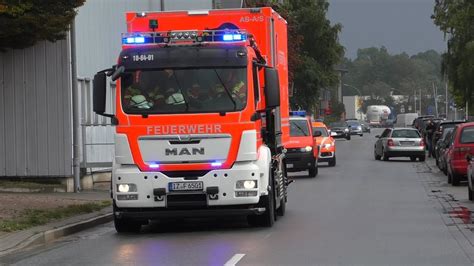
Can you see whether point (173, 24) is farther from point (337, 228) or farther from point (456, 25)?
point (456, 25)

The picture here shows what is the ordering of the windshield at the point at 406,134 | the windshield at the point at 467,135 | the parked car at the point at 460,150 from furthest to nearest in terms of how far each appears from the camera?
the windshield at the point at 406,134
the windshield at the point at 467,135
the parked car at the point at 460,150

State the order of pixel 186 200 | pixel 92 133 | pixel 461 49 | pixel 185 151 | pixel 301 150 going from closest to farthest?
pixel 185 151, pixel 186 200, pixel 92 133, pixel 301 150, pixel 461 49

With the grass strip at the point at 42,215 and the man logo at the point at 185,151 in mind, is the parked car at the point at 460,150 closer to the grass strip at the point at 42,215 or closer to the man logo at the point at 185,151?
the grass strip at the point at 42,215

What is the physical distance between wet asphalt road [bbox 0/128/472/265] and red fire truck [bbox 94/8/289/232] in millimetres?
639

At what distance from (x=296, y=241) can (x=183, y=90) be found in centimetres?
299

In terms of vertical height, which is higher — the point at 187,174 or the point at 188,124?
the point at 188,124

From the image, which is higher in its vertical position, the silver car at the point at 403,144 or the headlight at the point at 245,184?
the headlight at the point at 245,184

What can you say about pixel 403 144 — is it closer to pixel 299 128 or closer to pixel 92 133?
pixel 299 128

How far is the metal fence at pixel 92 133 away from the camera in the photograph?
26.0 metres

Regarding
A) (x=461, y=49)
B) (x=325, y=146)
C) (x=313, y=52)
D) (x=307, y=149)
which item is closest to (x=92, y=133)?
(x=307, y=149)

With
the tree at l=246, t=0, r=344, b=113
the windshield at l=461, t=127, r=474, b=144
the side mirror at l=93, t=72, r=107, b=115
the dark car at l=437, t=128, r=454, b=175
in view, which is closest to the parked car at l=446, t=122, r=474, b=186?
the windshield at l=461, t=127, r=474, b=144

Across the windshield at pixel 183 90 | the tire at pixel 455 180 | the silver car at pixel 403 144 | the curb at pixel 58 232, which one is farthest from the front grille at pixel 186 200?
the silver car at pixel 403 144

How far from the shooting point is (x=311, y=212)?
18.6 m

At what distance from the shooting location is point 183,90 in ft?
47.8
